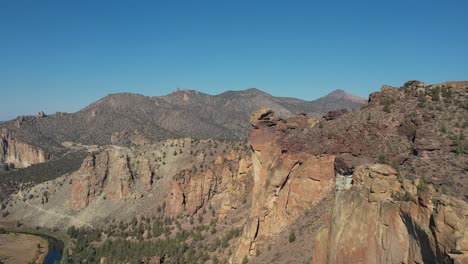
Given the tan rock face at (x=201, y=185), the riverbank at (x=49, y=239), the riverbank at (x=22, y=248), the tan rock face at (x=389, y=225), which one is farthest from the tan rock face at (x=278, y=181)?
the riverbank at (x=22, y=248)

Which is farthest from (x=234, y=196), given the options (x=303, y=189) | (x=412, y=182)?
(x=412, y=182)

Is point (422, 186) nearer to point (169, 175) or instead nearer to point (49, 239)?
point (169, 175)

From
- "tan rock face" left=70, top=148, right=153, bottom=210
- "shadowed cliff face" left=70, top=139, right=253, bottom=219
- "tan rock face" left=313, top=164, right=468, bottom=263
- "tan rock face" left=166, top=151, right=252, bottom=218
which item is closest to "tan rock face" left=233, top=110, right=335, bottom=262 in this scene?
"tan rock face" left=313, top=164, right=468, bottom=263

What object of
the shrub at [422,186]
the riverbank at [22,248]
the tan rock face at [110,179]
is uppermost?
the shrub at [422,186]

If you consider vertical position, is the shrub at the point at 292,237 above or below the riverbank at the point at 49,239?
above

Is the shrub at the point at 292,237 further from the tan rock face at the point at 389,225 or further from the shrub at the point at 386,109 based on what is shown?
the shrub at the point at 386,109

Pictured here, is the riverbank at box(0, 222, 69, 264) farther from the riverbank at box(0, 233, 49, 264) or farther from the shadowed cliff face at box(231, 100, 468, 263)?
the shadowed cliff face at box(231, 100, 468, 263)
